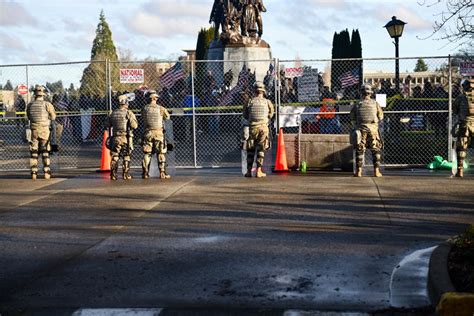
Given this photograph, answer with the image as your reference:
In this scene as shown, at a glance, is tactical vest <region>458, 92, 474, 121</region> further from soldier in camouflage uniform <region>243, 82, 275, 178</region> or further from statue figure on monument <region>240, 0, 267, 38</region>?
statue figure on monument <region>240, 0, 267, 38</region>

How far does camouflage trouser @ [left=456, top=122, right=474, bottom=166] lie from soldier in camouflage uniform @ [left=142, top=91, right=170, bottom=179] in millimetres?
5675

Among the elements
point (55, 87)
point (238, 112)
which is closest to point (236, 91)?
point (238, 112)

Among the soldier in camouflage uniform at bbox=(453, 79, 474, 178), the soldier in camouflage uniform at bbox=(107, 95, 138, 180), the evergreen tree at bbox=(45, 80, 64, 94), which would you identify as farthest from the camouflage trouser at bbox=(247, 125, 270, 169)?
the evergreen tree at bbox=(45, 80, 64, 94)

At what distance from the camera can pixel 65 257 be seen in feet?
26.5

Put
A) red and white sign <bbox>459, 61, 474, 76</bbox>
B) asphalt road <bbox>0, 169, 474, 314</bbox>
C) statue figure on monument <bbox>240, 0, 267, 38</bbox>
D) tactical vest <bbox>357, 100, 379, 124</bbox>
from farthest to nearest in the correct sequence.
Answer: statue figure on monument <bbox>240, 0, 267, 38</bbox>
red and white sign <bbox>459, 61, 474, 76</bbox>
tactical vest <bbox>357, 100, 379, 124</bbox>
asphalt road <bbox>0, 169, 474, 314</bbox>

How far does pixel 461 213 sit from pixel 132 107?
16.0 metres

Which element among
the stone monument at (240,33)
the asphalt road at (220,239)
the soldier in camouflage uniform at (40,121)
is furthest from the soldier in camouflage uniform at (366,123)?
the stone monument at (240,33)

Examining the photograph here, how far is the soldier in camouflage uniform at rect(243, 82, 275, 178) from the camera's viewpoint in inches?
596

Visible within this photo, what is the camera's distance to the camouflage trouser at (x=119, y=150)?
15234 mm

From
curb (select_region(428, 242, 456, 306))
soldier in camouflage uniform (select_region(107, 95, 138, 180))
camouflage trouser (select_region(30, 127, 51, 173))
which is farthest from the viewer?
camouflage trouser (select_region(30, 127, 51, 173))

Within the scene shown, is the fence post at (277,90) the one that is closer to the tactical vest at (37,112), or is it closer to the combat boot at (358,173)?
the combat boot at (358,173)

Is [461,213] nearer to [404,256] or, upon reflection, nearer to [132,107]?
[404,256]

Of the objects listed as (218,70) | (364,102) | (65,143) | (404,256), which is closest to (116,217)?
(404,256)

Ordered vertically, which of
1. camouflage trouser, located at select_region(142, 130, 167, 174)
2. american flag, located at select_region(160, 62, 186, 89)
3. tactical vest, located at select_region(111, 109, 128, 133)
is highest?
american flag, located at select_region(160, 62, 186, 89)
